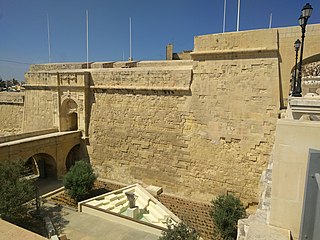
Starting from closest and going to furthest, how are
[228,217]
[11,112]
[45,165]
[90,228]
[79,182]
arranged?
[228,217]
[90,228]
[79,182]
[45,165]
[11,112]

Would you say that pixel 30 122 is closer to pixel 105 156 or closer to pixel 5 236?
pixel 105 156

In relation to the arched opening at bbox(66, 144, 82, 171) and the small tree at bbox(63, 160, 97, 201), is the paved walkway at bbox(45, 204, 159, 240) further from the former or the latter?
the arched opening at bbox(66, 144, 82, 171)

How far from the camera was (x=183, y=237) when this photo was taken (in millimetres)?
4945

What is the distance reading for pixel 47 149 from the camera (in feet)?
35.9

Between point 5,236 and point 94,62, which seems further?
point 94,62

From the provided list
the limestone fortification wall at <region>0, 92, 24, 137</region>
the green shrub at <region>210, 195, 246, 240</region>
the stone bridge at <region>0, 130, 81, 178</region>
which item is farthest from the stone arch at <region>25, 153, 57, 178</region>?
the green shrub at <region>210, 195, 246, 240</region>

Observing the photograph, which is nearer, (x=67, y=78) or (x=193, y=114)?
(x=193, y=114)

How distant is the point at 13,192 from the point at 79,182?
2562 millimetres

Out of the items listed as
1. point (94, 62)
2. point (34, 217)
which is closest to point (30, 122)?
point (94, 62)

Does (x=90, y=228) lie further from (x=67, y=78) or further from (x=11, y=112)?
(x=11, y=112)

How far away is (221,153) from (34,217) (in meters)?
7.54

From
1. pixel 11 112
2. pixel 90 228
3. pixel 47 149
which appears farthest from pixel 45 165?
pixel 11 112

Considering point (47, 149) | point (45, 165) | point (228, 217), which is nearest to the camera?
point (228, 217)

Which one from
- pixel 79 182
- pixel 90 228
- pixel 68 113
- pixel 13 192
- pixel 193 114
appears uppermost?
pixel 193 114
